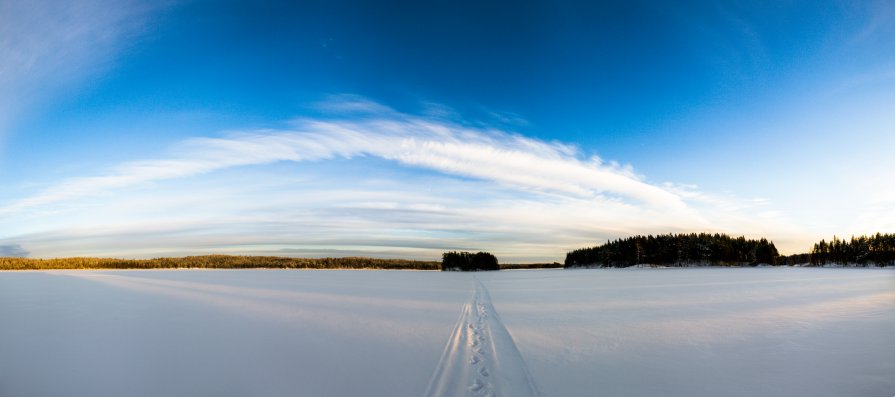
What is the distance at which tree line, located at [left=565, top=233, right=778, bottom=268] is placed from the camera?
10999cm

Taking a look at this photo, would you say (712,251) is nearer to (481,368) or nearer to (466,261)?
(466,261)

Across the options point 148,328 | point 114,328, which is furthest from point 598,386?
point 114,328

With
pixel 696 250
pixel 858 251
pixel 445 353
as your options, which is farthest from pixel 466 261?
pixel 445 353

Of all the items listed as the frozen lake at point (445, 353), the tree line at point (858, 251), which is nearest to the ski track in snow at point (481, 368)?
the frozen lake at point (445, 353)

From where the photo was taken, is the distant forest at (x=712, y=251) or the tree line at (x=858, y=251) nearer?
the tree line at (x=858, y=251)

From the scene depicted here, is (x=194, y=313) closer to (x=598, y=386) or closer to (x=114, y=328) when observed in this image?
(x=114, y=328)

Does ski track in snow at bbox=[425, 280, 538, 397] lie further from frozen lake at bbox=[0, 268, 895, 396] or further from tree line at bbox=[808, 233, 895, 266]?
tree line at bbox=[808, 233, 895, 266]

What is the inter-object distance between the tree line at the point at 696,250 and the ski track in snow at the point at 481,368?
11966 centimetres

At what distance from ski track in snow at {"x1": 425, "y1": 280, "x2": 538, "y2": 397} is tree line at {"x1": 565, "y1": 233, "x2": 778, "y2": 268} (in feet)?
393

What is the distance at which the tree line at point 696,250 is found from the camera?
109994mm

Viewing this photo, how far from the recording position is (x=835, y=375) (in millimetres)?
6562

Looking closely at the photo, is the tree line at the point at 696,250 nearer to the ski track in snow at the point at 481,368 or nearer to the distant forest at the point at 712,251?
the distant forest at the point at 712,251

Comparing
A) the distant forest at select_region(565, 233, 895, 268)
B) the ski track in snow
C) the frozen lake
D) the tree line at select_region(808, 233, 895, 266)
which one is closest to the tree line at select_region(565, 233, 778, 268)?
the distant forest at select_region(565, 233, 895, 268)

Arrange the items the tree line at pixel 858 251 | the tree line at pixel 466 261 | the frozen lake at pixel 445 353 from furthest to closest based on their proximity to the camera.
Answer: the tree line at pixel 466 261
the tree line at pixel 858 251
the frozen lake at pixel 445 353
